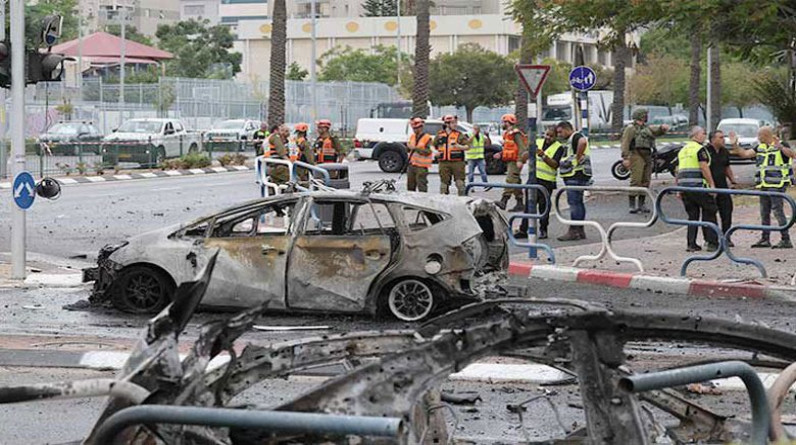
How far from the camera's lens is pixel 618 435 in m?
4.55

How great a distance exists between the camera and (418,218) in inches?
514

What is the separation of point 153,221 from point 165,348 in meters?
20.1

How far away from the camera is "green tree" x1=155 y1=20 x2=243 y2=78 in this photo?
3821 inches

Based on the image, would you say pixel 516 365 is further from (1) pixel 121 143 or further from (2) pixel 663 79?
(2) pixel 663 79

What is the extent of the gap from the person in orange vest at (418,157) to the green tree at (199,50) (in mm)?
66771

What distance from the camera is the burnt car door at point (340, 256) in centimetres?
1301

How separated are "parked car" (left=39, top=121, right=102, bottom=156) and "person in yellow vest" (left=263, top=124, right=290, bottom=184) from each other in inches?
614

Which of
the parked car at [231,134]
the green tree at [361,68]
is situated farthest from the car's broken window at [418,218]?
the green tree at [361,68]

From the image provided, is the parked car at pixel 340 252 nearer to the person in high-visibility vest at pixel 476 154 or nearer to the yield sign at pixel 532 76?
the yield sign at pixel 532 76

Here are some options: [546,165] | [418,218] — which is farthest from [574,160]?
[418,218]

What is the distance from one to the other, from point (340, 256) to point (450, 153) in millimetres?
12567

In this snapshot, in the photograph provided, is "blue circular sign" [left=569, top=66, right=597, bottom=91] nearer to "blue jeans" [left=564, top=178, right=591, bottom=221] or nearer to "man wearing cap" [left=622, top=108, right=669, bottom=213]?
"man wearing cap" [left=622, top=108, right=669, bottom=213]

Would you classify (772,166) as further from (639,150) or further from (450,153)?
(450,153)

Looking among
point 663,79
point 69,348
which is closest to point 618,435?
point 69,348
